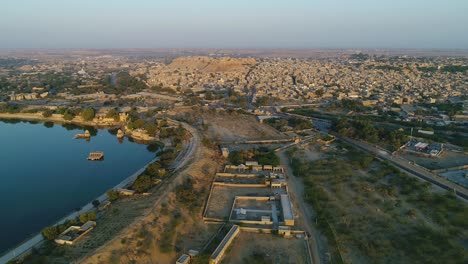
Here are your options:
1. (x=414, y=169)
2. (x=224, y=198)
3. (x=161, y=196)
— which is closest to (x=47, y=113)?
(x=161, y=196)

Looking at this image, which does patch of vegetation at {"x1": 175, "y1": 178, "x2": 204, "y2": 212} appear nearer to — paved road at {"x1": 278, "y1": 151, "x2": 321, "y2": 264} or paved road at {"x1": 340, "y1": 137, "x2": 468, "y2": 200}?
paved road at {"x1": 278, "y1": 151, "x2": 321, "y2": 264}

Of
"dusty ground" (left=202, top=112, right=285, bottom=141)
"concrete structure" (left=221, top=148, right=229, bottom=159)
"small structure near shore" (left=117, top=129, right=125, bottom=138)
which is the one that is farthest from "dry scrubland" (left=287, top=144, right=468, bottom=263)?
"small structure near shore" (left=117, top=129, right=125, bottom=138)

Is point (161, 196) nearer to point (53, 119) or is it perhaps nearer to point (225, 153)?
point (225, 153)

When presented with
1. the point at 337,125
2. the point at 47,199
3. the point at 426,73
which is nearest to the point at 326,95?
the point at 337,125

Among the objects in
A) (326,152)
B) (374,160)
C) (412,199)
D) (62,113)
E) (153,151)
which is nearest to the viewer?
(412,199)

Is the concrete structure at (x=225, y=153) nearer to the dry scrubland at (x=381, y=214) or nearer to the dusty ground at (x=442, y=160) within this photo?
the dry scrubland at (x=381, y=214)

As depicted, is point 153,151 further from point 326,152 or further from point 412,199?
point 412,199
